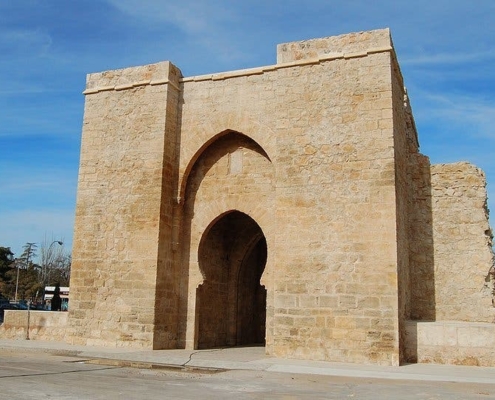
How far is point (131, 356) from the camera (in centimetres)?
916

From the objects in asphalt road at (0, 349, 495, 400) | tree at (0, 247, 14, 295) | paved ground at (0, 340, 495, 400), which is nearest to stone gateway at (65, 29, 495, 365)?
paved ground at (0, 340, 495, 400)

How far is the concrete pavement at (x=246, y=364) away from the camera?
748 centimetres

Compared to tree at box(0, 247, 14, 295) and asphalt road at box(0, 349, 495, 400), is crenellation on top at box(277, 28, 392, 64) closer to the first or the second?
asphalt road at box(0, 349, 495, 400)

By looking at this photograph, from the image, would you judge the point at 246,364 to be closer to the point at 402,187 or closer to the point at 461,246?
the point at 402,187

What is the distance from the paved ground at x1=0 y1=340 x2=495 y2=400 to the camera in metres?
5.62

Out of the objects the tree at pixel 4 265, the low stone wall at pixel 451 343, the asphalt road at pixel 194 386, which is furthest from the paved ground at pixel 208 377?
the tree at pixel 4 265

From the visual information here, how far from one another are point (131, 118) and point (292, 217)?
14.2 feet

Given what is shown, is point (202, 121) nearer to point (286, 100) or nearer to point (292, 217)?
point (286, 100)

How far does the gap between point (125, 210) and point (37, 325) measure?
11.6 feet

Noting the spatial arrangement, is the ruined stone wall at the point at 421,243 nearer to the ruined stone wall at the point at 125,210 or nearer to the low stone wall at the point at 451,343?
the low stone wall at the point at 451,343

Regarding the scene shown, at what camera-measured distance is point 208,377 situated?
7.11 m

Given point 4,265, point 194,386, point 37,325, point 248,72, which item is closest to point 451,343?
point 194,386

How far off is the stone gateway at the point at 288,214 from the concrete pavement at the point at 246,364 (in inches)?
16.7

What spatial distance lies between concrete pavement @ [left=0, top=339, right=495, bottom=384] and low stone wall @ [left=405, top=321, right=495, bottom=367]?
241mm
